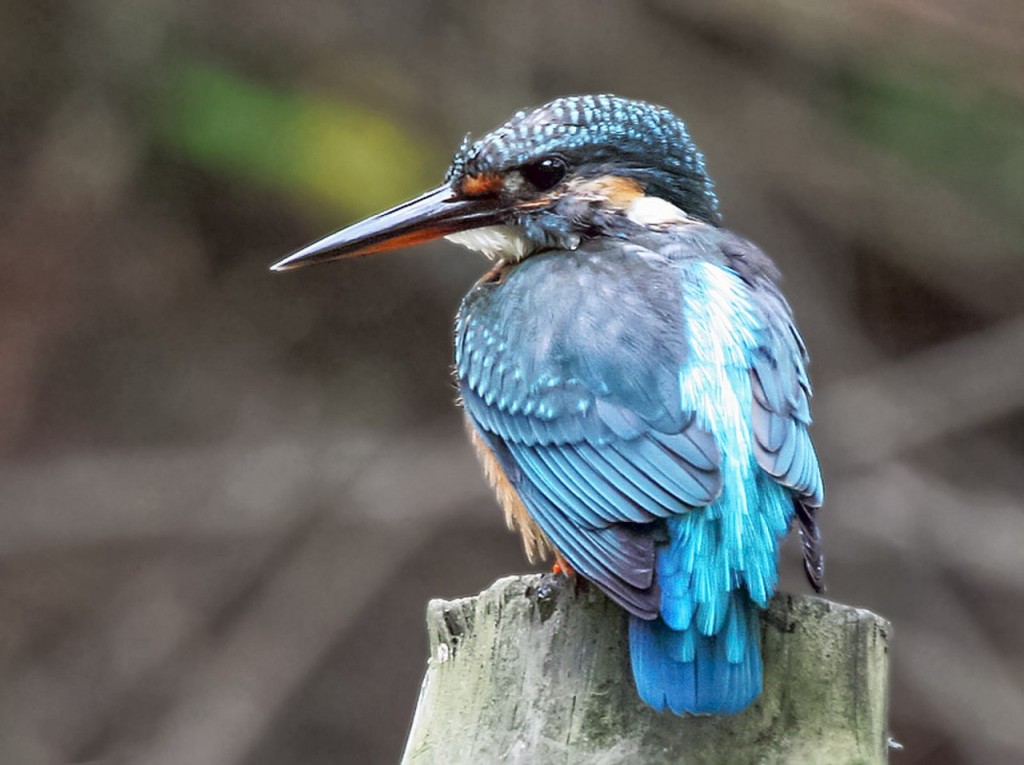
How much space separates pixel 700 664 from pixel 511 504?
2.98 feet

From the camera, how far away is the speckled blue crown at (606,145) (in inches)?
121

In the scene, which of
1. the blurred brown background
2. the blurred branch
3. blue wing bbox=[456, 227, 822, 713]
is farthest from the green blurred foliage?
blue wing bbox=[456, 227, 822, 713]

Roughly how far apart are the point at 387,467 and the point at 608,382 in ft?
10.3

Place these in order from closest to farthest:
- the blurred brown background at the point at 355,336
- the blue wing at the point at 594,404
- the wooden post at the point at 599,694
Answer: the wooden post at the point at 599,694 → the blue wing at the point at 594,404 → the blurred brown background at the point at 355,336

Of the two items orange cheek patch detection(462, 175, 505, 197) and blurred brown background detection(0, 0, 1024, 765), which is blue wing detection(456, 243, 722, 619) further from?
blurred brown background detection(0, 0, 1024, 765)

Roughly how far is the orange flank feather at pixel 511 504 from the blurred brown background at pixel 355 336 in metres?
2.29

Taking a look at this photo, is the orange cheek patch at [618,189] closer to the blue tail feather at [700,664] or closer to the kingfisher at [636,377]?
the kingfisher at [636,377]

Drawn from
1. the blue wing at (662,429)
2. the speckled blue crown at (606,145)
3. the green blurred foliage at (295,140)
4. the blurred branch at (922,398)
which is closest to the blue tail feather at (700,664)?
the blue wing at (662,429)

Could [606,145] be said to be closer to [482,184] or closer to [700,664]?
[482,184]

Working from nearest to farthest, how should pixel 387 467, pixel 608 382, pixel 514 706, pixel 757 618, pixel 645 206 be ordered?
1. pixel 514 706
2. pixel 757 618
3. pixel 608 382
4. pixel 645 206
5. pixel 387 467

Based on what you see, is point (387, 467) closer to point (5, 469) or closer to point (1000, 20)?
point (5, 469)

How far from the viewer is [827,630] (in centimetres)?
210

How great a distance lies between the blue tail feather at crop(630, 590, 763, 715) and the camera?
2041 mm

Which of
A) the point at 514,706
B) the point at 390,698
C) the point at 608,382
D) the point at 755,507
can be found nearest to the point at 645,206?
the point at 608,382
